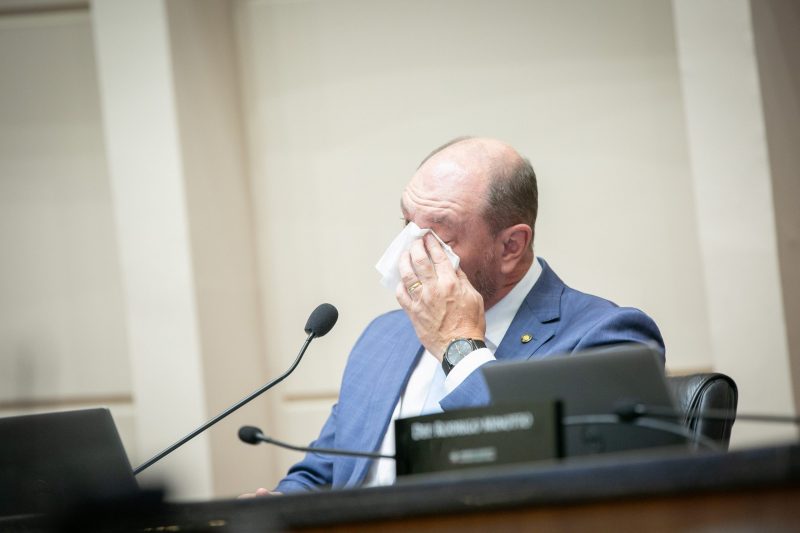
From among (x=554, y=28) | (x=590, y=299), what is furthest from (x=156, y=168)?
(x=590, y=299)

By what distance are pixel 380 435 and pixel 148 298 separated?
4.20 ft

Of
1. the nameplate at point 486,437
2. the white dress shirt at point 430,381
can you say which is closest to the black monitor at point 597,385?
the nameplate at point 486,437

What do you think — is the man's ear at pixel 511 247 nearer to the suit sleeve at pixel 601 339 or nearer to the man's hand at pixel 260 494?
the suit sleeve at pixel 601 339

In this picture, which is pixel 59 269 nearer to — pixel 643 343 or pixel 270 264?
pixel 270 264

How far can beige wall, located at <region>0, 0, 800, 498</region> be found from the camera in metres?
2.91

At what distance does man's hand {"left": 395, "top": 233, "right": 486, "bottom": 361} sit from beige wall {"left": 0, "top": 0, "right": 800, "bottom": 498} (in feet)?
3.25

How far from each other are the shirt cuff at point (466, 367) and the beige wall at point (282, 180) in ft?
3.64

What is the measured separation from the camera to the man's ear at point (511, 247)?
6.86 ft

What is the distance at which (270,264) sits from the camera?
328 cm

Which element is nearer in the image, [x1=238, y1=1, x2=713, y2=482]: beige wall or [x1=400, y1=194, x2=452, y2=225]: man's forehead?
[x1=400, y1=194, x2=452, y2=225]: man's forehead

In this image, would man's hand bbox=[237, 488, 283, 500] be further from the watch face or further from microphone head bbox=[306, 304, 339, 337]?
the watch face

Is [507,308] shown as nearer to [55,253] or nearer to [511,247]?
[511,247]

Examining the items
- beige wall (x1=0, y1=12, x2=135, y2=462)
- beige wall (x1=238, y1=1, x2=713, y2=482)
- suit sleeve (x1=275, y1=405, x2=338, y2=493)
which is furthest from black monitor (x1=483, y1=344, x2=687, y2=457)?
beige wall (x1=0, y1=12, x2=135, y2=462)

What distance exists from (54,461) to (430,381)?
0.88 m
